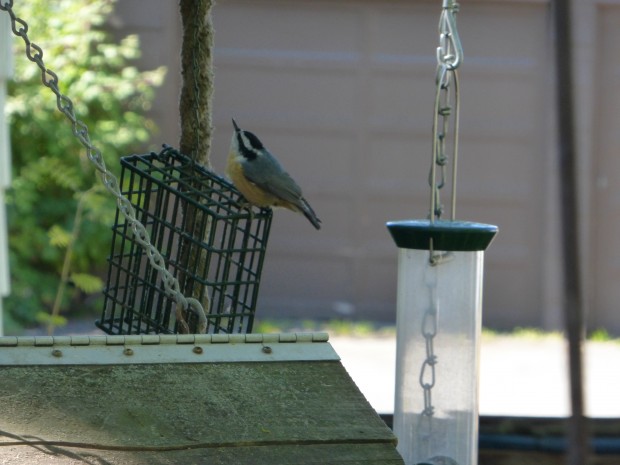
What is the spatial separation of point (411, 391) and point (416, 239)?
34cm

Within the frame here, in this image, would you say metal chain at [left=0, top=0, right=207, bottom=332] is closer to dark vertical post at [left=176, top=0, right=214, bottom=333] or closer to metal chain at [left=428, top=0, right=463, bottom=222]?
dark vertical post at [left=176, top=0, right=214, bottom=333]

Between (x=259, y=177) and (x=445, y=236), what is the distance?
51.0 inches

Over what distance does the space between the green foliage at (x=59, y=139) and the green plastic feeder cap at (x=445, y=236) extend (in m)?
5.01

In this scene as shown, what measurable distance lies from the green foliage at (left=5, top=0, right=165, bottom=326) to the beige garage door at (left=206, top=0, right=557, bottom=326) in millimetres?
816

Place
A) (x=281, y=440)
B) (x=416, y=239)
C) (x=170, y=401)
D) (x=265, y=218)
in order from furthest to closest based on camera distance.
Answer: (x=265, y=218) < (x=416, y=239) < (x=170, y=401) < (x=281, y=440)

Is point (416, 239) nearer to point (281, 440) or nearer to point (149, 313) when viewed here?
point (281, 440)

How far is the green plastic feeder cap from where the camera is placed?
2.32m

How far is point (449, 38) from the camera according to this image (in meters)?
2.48

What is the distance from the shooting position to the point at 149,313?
3.18 metres

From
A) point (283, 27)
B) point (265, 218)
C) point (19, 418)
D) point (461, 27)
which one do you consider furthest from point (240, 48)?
point (19, 418)

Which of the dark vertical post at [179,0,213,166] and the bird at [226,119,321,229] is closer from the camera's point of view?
the dark vertical post at [179,0,213,166]

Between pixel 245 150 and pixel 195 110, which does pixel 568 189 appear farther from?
pixel 245 150

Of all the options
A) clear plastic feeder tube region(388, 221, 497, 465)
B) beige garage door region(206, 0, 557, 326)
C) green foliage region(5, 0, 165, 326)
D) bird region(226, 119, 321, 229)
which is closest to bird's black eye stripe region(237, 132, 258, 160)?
bird region(226, 119, 321, 229)

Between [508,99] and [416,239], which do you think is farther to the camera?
A: [508,99]
